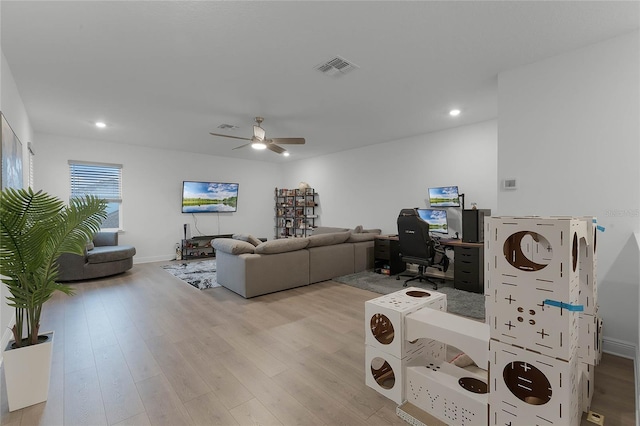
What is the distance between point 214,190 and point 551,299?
7.38 metres

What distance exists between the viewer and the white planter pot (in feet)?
5.65

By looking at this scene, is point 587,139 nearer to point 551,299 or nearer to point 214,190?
point 551,299

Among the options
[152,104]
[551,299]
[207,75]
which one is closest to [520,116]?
[551,299]

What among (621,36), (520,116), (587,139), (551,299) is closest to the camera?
(551,299)

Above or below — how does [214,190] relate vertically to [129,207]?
above

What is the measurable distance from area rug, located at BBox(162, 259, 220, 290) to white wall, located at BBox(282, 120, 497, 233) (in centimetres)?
316

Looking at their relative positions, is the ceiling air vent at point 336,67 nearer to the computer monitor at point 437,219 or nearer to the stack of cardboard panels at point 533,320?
the stack of cardboard panels at point 533,320

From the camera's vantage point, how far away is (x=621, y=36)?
2.40m

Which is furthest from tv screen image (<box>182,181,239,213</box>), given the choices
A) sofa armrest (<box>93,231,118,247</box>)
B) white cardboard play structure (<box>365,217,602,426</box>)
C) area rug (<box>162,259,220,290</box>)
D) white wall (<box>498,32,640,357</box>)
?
white wall (<box>498,32,640,357</box>)

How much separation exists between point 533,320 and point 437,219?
4042 mm

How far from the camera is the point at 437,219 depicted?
5148 mm

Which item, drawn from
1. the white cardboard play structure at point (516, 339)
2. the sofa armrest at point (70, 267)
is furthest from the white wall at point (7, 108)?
the white cardboard play structure at point (516, 339)

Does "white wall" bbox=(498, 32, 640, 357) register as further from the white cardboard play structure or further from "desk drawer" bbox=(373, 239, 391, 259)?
"desk drawer" bbox=(373, 239, 391, 259)

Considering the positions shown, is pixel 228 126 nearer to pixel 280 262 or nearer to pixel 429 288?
pixel 280 262
